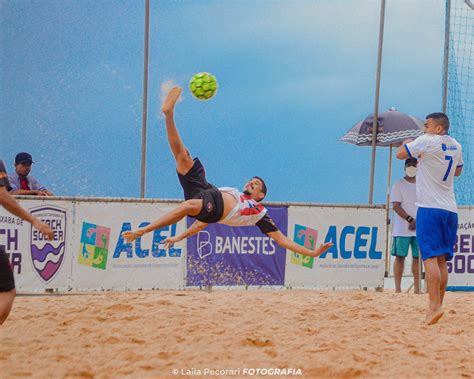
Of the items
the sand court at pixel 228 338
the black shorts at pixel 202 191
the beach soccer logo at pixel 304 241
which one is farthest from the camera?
the beach soccer logo at pixel 304 241

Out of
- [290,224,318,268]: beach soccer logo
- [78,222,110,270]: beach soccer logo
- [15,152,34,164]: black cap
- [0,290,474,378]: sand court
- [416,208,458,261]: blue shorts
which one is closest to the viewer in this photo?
[0,290,474,378]: sand court

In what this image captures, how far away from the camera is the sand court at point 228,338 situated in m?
4.64

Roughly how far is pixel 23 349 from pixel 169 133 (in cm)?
205

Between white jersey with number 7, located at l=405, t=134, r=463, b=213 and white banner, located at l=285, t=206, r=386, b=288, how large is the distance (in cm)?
366

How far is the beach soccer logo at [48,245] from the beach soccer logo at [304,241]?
303cm

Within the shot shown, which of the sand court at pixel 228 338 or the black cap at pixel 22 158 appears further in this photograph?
the black cap at pixel 22 158

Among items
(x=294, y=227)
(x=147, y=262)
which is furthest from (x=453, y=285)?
(x=147, y=262)

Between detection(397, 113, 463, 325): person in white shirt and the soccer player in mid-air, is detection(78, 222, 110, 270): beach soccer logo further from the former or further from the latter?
detection(397, 113, 463, 325): person in white shirt

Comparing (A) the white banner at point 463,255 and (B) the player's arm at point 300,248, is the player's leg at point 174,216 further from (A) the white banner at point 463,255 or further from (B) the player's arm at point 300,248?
(A) the white banner at point 463,255

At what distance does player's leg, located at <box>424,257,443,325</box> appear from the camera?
6473 mm

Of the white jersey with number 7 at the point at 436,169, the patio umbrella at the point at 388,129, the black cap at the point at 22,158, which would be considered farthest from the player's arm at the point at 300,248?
the patio umbrella at the point at 388,129

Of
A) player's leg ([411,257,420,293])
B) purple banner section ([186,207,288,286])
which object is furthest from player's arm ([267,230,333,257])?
player's leg ([411,257,420,293])

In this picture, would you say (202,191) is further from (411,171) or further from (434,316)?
(411,171)

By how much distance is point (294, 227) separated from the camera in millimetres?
10219
